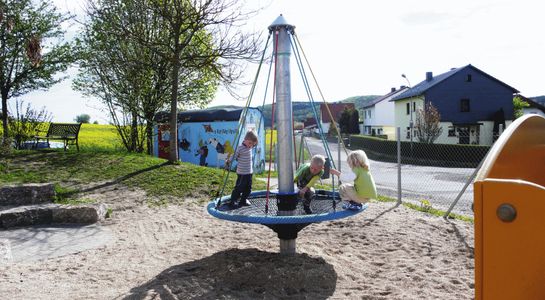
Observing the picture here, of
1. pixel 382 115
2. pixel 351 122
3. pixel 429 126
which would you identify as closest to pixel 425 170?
pixel 429 126

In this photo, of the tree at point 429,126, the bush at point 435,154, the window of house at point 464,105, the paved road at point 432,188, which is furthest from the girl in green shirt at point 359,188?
the window of house at point 464,105

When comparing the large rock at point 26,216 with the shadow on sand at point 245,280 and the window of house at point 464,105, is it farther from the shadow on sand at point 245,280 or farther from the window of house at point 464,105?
the window of house at point 464,105

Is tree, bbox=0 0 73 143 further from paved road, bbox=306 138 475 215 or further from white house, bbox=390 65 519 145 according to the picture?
white house, bbox=390 65 519 145

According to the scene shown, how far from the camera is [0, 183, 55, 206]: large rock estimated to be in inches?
339

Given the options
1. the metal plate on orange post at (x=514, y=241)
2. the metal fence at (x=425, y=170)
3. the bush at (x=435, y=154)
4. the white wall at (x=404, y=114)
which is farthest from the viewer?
the white wall at (x=404, y=114)

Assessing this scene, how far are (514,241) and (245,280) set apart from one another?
3.82 m

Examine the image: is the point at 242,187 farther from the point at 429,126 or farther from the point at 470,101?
the point at 470,101

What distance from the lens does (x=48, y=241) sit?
6.46 meters

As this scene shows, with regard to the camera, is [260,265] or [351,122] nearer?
[260,265]

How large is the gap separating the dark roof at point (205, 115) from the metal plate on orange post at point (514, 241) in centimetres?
1707

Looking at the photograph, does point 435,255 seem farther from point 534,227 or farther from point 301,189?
point 534,227

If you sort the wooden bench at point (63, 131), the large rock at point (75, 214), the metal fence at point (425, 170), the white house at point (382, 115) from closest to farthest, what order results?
the large rock at point (75, 214), the metal fence at point (425, 170), the wooden bench at point (63, 131), the white house at point (382, 115)

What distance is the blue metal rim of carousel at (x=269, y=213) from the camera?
4285mm

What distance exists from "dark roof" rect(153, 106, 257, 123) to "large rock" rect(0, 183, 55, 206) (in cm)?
861
